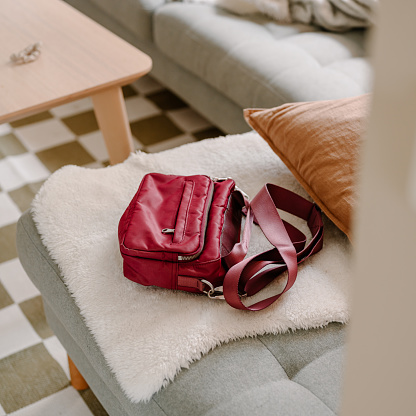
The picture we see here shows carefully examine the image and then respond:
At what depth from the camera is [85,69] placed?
1.51m

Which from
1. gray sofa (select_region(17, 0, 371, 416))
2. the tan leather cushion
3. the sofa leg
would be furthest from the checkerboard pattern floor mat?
the tan leather cushion

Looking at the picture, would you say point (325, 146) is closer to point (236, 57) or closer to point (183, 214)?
point (183, 214)

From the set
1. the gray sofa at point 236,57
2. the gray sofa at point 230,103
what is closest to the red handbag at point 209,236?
the gray sofa at point 230,103

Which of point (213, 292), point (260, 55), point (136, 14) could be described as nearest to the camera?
point (213, 292)

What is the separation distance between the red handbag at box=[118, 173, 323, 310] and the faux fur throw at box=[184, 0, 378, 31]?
0.97 metres

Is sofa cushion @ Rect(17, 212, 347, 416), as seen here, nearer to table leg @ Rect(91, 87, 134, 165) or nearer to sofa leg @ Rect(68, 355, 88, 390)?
sofa leg @ Rect(68, 355, 88, 390)

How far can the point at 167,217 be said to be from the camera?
3.30 ft

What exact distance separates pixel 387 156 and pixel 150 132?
1.90 metres

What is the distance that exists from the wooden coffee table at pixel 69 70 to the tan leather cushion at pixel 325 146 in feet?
1.75

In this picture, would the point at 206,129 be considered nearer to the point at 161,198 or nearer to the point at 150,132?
the point at 150,132

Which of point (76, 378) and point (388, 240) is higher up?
point (388, 240)

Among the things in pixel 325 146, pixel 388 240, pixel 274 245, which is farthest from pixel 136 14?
pixel 388 240

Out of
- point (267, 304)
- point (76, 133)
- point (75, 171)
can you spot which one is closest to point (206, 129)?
point (76, 133)

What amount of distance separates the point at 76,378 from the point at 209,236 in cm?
52
